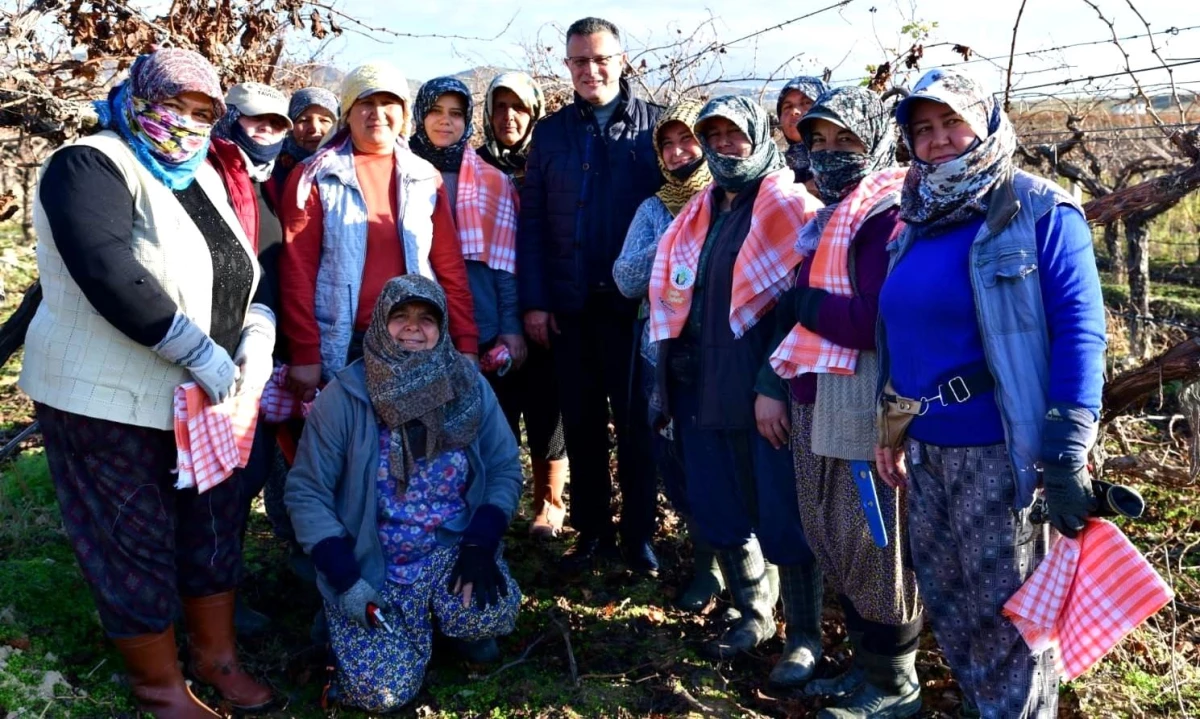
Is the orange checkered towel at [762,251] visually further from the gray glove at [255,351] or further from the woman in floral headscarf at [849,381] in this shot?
the gray glove at [255,351]

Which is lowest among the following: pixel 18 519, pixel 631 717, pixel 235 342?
pixel 631 717

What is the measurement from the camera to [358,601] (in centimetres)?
339

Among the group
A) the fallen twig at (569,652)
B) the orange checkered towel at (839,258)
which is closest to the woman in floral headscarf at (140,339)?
the fallen twig at (569,652)

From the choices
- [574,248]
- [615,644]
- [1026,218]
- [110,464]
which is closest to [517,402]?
[574,248]

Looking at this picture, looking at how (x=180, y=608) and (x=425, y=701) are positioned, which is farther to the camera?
(x=425, y=701)

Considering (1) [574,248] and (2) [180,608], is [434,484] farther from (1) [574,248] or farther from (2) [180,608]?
(1) [574,248]

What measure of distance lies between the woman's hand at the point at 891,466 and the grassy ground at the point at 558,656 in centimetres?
101

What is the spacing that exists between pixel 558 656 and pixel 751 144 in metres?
Answer: 2.05

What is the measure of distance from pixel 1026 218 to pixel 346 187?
249 centimetres

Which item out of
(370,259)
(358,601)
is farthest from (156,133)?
(358,601)

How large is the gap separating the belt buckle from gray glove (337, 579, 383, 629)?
2008 millimetres

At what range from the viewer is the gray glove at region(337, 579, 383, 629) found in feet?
11.1

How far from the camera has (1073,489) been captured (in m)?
2.34

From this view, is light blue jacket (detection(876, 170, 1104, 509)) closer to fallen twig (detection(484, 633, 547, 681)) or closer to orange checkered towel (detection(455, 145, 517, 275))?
fallen twig (detection(484, 633, 547, 681))
